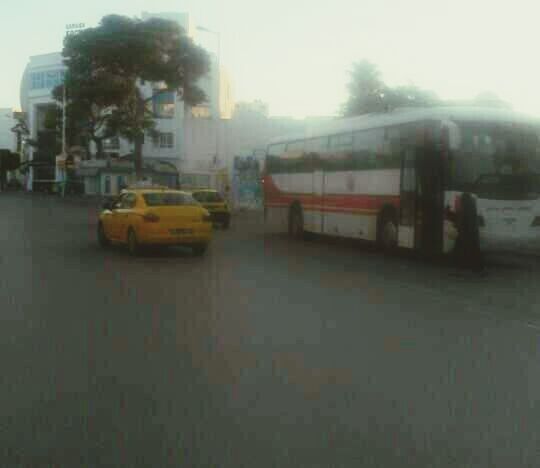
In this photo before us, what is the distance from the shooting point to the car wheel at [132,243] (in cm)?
2006

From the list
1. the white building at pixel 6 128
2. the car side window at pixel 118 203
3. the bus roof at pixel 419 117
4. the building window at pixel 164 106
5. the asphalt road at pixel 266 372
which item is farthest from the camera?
the white building at pixel 6 128

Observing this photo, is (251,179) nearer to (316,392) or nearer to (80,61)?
(80,61)

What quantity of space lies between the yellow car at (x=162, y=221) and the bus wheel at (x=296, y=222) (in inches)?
280

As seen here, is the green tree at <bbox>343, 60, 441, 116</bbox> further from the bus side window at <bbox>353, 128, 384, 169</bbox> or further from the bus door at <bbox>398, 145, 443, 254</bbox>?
the bus door at <bbox>398, 145, 443, 254</bbox>

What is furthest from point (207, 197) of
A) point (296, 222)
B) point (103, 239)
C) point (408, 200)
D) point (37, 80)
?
point (37, 80)

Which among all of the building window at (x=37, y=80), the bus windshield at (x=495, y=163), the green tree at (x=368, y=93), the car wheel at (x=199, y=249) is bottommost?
the car wheel at (x=199, y=249)

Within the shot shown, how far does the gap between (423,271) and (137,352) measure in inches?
409

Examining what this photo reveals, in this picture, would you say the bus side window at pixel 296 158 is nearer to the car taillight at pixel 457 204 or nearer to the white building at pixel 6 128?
the car taillight at pixel 457 204

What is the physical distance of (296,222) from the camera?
91.6 ft

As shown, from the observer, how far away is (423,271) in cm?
1764

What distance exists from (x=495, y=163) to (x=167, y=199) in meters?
7.31

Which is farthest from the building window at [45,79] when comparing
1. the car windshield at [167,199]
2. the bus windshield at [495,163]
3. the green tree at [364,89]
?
the bus windshield at [495,163]

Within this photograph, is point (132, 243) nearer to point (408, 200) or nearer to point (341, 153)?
point (408, 200)

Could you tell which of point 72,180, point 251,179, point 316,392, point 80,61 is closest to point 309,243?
point 316,392
